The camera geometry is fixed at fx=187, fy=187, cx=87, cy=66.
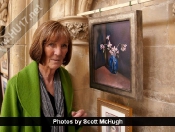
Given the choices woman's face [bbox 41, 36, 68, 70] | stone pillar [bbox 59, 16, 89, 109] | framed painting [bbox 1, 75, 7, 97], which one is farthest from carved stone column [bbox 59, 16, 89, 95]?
framed painting [bbox 1, 75, 7, 97]

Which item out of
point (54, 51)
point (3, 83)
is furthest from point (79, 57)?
point (3, 83)

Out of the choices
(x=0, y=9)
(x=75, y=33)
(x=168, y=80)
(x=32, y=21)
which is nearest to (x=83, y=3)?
(x=75, y=33)

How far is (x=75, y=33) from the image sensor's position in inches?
46.4

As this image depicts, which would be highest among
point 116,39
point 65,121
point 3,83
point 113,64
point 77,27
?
point 77,27

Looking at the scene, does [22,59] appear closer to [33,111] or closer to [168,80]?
[33,111]

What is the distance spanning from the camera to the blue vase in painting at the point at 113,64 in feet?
3.20

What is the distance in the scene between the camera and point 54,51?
98 cm

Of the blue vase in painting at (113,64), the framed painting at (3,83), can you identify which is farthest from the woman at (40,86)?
the framed painting at (3,83)

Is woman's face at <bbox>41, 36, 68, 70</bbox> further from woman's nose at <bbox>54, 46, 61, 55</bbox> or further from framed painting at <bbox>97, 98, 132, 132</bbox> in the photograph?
framed painting at <bbox>97, 98, 132, 132</bbox>

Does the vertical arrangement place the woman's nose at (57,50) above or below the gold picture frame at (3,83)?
above

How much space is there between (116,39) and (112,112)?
0.41 m

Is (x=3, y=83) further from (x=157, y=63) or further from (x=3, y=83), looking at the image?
(x=157, y=63)

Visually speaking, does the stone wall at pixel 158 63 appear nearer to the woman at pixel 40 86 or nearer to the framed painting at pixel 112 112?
the framed painting at pixel 112 112

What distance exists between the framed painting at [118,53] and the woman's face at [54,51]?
204 millimetres
